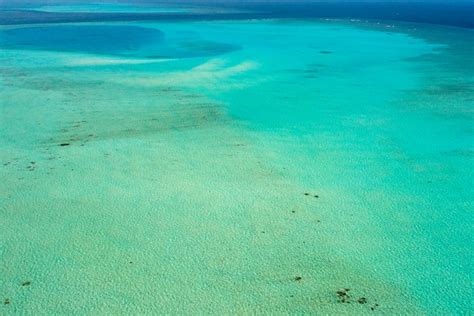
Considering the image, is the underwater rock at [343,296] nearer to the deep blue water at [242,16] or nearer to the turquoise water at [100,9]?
the deep blue water at [242,16]

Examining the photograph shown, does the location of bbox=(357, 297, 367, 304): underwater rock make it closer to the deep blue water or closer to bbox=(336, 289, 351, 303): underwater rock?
bbox=(336, 289, 351, 303): underwater rock

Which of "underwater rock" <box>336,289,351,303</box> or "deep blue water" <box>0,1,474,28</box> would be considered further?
"deep blue water" <box>0,1,474,28</box>

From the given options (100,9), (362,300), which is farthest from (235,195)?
(100,9)

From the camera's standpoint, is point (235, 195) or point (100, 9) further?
point (100, 9)

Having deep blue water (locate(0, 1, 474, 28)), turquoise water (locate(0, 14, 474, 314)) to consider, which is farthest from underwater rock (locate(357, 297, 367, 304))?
deep blue water (locate(0, 1, 474, 28))

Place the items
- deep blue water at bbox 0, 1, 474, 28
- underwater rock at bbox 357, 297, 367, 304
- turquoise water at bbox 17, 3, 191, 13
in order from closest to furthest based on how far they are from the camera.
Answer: underwater rock at bbox 357, 297, 367, 304, deep blue water at bbox 0, 1, 474, 28, turquoise water at bbox 17, 3, 191, 13

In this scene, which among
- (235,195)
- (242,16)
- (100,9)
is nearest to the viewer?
(235,195)

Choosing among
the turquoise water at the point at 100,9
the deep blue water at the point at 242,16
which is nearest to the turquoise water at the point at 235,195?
the deep blue water at the point at 242,16

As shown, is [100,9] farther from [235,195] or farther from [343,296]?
[343,296]

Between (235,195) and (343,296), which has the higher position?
(235,195)

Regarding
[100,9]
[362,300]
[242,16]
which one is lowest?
[362,300]
